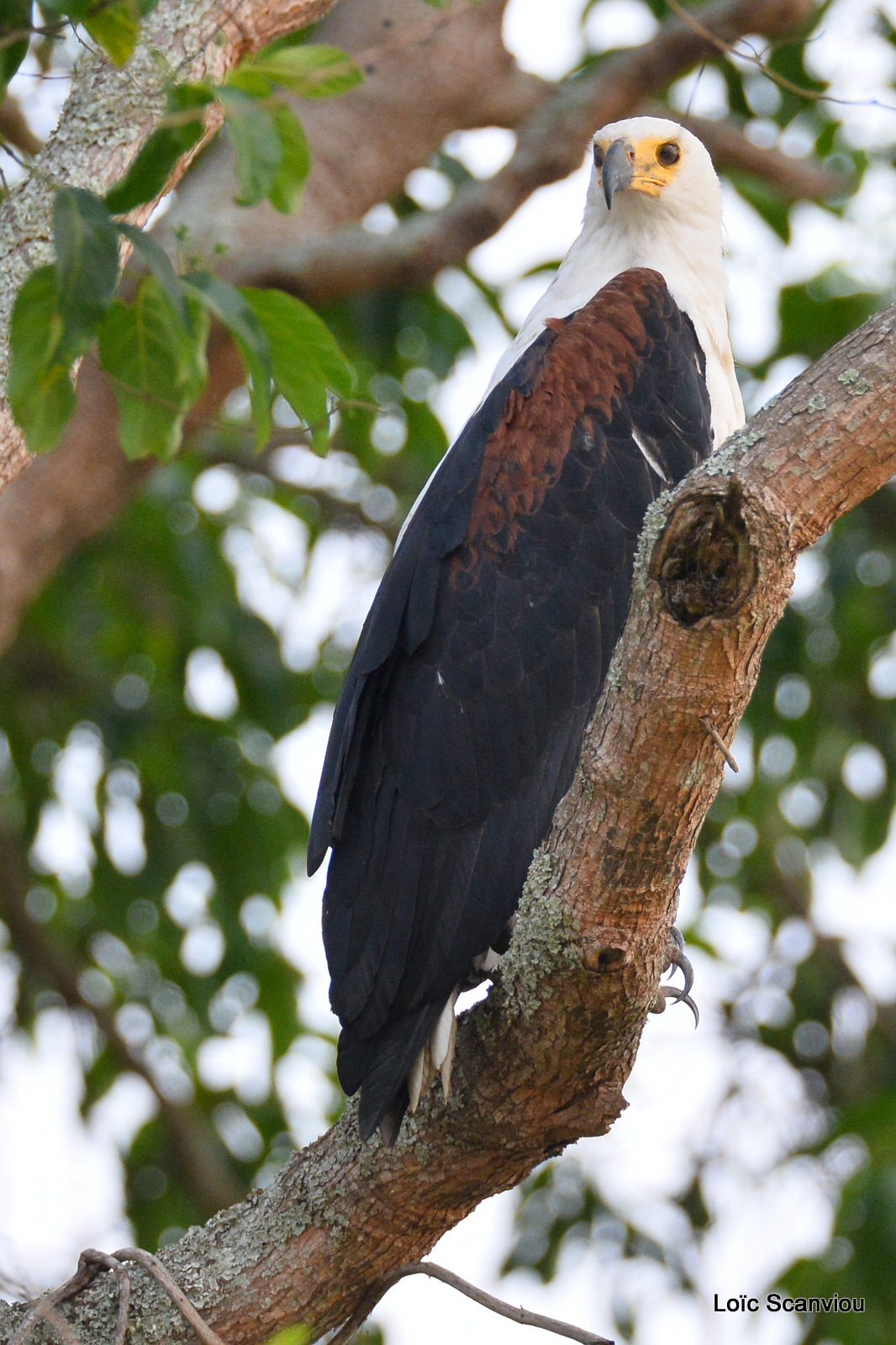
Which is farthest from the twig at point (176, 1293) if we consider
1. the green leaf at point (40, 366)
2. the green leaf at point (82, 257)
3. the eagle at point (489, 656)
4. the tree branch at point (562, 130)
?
the tree branch at point (562, 130)

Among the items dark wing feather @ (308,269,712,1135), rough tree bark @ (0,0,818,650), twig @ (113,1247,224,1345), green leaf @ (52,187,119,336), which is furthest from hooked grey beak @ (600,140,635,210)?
twig @ (113,1247,224,1345)

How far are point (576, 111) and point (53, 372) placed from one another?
3999 millimetres

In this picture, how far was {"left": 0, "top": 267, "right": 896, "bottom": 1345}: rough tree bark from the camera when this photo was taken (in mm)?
1934

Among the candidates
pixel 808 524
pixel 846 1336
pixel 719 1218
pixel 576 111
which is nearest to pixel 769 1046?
pixel 719 1218

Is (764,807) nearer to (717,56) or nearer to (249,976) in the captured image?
(249,976)

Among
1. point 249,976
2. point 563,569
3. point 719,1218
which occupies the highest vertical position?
point 563,569

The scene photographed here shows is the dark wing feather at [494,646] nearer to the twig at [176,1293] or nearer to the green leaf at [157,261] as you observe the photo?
the twig at [176,1293]

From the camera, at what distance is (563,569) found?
9.81 feet

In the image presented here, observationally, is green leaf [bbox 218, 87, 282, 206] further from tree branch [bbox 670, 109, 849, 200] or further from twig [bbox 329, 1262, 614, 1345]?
tree branch [bbox 670, 109, 849, 200]

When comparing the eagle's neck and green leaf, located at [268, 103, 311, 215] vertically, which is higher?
green leaf, located at [268, 103, 311, 215]

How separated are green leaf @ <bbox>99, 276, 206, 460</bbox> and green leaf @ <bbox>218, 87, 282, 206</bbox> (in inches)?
6.4

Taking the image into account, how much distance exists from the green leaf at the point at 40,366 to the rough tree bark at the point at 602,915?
77cm

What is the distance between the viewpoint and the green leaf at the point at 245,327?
1.68 m

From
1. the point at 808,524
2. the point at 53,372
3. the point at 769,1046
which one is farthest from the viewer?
the point at 769,1046
